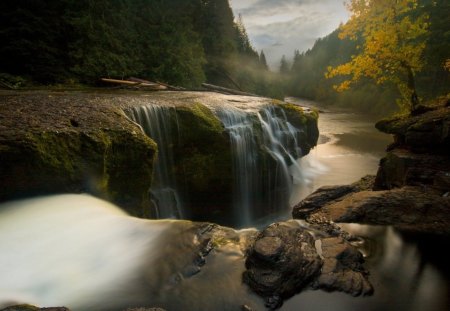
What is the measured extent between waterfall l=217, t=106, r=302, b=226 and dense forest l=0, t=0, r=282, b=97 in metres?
9.04

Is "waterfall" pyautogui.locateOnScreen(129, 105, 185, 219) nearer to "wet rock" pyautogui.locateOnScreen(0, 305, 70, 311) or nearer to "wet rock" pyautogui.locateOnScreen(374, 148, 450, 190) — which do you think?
"wet rock" pyautogui.locateOnScreen(0, 305, 70, 311)

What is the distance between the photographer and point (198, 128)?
938 centimetres

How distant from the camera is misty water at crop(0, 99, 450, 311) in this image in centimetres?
321

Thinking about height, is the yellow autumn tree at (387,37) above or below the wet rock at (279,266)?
above

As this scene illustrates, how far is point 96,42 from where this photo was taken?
16.3 metres

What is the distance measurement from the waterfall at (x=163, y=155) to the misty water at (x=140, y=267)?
369 centimetres

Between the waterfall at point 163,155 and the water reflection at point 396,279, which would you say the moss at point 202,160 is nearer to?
the waterfall at point 163,155

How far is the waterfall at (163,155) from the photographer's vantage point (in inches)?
332

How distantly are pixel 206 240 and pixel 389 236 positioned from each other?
10.9 ft

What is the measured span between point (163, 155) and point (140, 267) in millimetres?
5508

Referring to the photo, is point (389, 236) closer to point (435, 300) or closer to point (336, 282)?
point (435, 300)

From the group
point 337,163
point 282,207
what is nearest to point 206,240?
point 282,207

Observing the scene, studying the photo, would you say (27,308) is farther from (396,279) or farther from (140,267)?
(396,279)

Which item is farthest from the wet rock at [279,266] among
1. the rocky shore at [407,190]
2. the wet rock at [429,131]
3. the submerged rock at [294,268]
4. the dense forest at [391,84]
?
the dense forest at [391,84]
